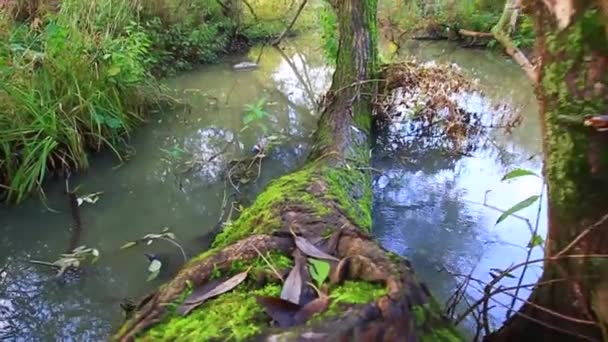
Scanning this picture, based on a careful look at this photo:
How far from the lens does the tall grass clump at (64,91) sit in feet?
11.5

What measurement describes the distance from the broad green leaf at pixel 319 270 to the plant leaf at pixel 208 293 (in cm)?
18

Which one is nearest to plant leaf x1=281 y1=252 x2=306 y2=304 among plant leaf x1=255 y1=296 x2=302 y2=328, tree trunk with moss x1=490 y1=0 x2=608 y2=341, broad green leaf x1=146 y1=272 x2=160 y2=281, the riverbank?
plant leaf x1=255 y1=296 x2=302 y2=328

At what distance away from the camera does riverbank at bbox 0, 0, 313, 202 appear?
3504 mm

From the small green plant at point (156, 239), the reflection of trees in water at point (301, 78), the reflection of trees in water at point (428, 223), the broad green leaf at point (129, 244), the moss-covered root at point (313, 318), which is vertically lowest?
the broad green leaf at point (129, 244)

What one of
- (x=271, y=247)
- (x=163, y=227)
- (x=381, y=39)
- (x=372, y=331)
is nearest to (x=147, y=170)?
(x=163, y=227)

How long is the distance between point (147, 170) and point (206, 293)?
111 inches

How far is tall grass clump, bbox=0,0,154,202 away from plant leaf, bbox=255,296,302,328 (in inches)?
105

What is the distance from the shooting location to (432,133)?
15.5ft

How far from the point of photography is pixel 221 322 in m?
1.28

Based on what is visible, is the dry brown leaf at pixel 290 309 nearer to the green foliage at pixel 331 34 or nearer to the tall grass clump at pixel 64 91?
the tall grass clump at pixel 64 91

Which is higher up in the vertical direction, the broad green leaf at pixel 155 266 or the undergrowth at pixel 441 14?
the undergrowth at pixel 441 14

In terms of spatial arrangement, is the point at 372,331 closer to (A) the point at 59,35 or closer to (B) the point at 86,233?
(B) the point at 86,233

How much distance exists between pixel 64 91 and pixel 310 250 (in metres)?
3.06

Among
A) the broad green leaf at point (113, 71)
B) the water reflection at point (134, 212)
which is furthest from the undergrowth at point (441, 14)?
the broad green leaf at point (113, 71)
